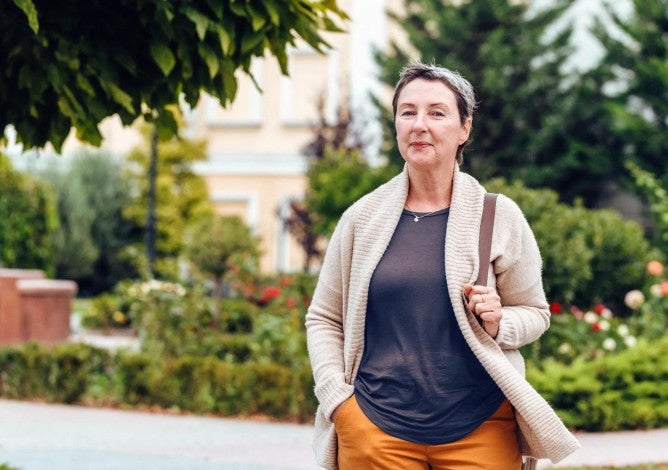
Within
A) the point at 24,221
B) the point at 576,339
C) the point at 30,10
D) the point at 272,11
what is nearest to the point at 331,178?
the point at 24,221

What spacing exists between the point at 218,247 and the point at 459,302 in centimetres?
1448

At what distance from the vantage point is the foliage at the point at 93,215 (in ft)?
100

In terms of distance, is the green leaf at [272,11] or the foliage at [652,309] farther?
the foliage at [652,309]

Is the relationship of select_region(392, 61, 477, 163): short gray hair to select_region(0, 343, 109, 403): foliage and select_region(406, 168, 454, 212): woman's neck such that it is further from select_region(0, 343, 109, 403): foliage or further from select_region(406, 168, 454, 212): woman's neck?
select_region(0, 343, 109, 403): foliage

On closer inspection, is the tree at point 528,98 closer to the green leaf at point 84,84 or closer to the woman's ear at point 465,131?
the green leaf at point 84,84

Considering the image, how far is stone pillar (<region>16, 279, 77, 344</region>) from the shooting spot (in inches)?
688

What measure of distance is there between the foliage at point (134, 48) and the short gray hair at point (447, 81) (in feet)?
3.98

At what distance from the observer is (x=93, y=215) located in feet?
101

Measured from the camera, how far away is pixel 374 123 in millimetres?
25766

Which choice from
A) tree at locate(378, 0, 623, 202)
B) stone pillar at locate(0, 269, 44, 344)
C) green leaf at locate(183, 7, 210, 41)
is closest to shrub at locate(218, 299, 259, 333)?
stone pillar at locate(0, 269, 44, 344)

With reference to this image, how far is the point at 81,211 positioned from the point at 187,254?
13.3 m

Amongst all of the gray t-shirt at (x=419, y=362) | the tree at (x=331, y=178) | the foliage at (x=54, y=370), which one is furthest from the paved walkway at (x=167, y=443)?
the tree at (x=331, y=178)

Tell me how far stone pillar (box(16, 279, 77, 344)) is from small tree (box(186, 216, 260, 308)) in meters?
1.94

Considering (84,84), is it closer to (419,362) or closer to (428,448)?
(419,362)
